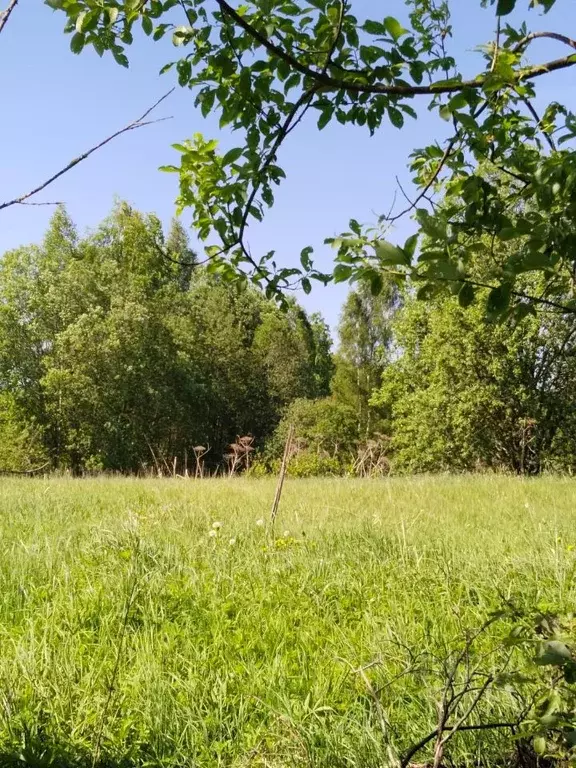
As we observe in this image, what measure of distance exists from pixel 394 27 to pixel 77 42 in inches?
34.2

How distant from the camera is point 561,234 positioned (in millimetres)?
1310

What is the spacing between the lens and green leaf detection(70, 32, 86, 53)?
61.0 inches

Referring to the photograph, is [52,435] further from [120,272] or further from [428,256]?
[428,256]

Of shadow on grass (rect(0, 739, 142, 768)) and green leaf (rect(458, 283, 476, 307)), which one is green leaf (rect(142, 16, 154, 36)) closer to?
green leaf (rect(458, 283, 476, 307))

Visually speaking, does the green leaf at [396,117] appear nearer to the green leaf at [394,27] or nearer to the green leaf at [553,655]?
the green leaf at [394,27]

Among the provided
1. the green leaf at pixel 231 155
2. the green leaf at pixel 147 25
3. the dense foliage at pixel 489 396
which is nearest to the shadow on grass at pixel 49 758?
the green leaf at pixel 231 155

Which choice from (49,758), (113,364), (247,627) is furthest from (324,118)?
(113,364)

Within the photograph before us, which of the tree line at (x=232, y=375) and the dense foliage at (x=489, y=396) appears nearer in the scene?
the dense foliage at (x=489, y=396)

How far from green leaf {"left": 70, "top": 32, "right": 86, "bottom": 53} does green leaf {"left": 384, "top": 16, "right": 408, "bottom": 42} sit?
83cm

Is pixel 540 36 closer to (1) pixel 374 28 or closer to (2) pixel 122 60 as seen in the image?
(1) pixel 374 28

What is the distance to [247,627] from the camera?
10.5 ft

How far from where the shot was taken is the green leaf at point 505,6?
4.33 feet

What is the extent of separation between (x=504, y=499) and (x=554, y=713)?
6702 mm

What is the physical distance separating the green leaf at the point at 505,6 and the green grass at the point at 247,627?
156cm
